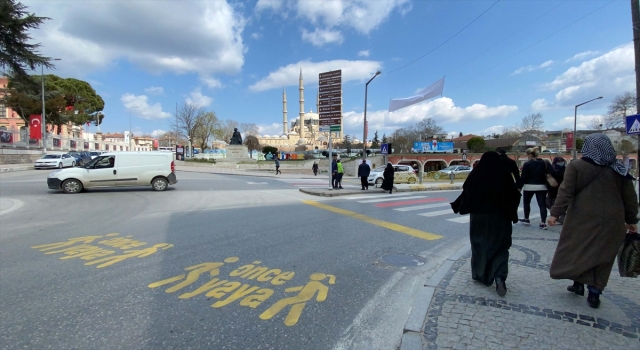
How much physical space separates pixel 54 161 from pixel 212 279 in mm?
34211

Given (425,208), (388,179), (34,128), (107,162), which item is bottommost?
(425,208)

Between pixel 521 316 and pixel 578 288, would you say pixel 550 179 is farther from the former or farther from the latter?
pixel 521 316

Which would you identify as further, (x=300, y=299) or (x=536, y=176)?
(x=536, y=176)

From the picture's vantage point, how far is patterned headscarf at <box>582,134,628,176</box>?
327 cm

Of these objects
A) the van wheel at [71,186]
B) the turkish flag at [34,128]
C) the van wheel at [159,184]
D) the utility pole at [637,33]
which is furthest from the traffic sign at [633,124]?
the turkish flag at [34,128]

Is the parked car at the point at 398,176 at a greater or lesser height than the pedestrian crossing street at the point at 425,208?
greater

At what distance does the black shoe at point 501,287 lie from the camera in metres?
3.59

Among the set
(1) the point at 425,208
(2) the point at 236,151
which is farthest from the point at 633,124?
(2) the point at 236,151

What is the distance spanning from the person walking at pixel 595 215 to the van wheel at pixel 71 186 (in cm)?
1610

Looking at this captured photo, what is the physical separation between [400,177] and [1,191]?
2426 cm

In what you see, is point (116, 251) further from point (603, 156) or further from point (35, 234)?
point (603, 156)

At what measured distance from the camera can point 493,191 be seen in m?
3.79

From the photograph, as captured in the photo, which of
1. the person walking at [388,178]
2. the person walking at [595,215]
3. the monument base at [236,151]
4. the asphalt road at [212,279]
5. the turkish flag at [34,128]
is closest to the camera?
the asphalt road at [212,279]

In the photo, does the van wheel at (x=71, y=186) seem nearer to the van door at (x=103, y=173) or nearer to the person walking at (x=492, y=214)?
the van door at (x=103, y=173)
